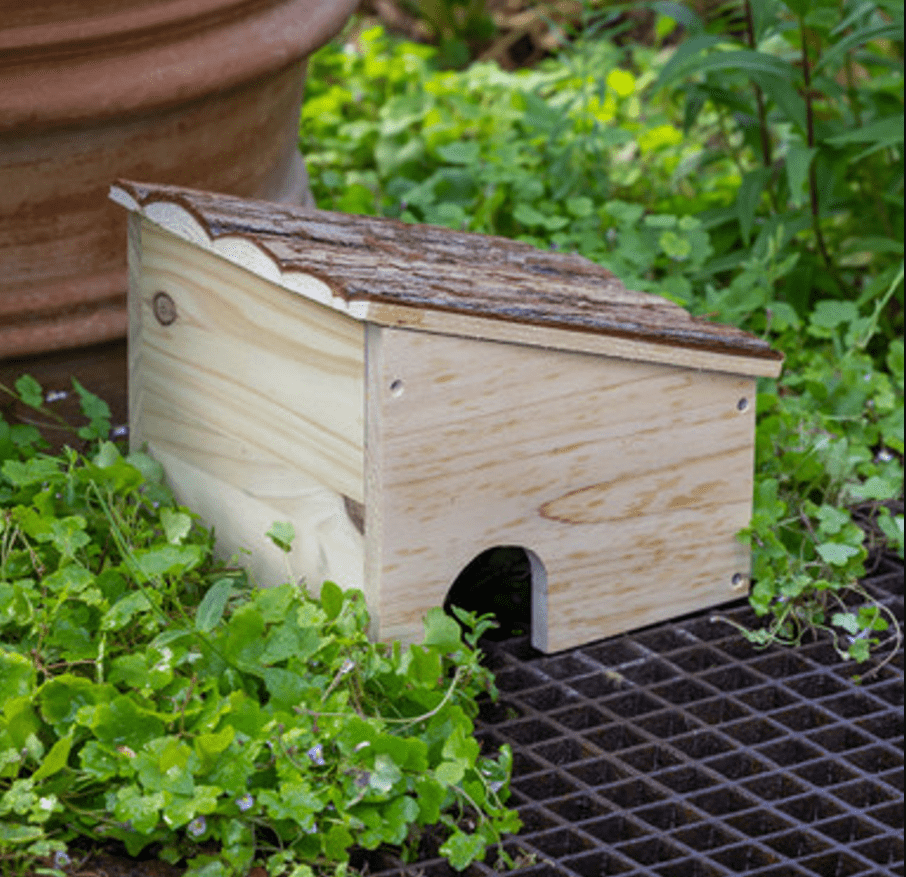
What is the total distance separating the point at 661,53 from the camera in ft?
17.1

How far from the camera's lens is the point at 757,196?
3.62 metres

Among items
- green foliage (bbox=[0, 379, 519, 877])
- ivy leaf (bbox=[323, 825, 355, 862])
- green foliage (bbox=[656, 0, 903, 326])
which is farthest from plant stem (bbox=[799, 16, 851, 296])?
ivy leaf (bbox=[323, 825, 355, 862])

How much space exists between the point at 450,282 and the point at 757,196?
1.18m

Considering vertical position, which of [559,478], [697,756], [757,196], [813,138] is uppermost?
[813,138]

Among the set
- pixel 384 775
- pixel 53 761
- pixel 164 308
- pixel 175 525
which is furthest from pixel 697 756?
pixel 164 308

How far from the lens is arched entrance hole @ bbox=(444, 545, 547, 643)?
2906 mm

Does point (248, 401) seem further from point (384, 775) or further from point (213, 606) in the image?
point (384, 775)

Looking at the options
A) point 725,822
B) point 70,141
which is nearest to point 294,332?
point 70,141

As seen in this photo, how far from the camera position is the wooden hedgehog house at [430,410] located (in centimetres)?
254

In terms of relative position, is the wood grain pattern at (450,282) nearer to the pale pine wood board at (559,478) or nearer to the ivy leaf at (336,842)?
the pale pine wood board at (559,478)

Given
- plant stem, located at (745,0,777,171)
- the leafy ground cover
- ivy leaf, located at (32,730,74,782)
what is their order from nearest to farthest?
ivy leaf, located at (32,730,74,782)
the leafy ground cover
plant stem, located at (745,0,777,171)

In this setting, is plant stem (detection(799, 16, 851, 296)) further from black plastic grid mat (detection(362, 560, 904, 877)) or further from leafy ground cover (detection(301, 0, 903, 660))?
black plastic grid mat (detection(362, 560, 904, 877))

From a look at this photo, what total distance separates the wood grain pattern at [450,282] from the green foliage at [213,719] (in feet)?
1.27

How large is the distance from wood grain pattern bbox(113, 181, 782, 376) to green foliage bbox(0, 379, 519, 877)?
386 millimetres
